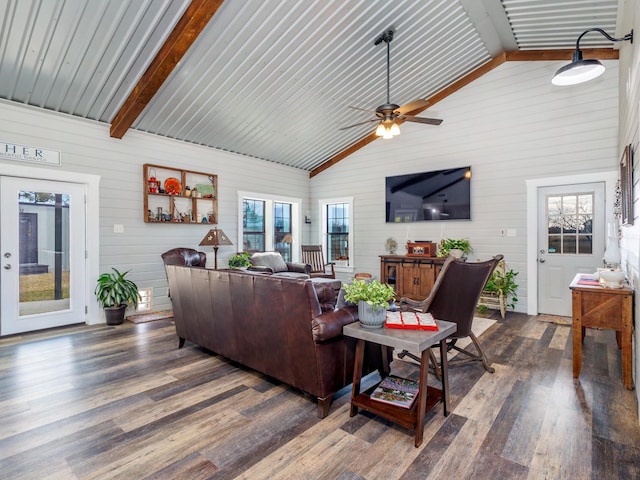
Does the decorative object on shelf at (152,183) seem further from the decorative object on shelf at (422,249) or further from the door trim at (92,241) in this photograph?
the decorative object on shelf at (422,249)

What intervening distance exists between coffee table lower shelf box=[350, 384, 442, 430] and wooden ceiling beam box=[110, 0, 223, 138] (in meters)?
3.68

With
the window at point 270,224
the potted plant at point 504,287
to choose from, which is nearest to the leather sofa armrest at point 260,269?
the window at point 270,224

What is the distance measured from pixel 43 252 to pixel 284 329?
3984mm

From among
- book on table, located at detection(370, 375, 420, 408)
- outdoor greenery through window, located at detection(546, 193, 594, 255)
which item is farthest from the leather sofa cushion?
outdoor greenery through window, located at detection(546, 193, 594, 255)

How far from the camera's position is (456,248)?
18.7 feet

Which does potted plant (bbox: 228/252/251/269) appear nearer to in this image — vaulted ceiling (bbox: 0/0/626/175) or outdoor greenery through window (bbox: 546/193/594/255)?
vaulted ceiling (bbox: 0/0/626/175)

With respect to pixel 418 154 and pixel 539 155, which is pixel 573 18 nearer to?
pixel 539 155

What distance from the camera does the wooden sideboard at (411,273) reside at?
5699 mm

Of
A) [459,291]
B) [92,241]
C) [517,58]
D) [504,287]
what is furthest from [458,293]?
[92,241]

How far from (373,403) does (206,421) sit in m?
1.13

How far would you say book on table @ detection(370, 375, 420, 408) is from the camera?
2266mm

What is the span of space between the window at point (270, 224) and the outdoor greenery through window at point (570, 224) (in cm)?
481

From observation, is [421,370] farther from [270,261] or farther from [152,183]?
[152,183]

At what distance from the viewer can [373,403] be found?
228 cm
